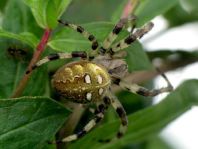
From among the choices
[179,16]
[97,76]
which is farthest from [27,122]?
[179,16]

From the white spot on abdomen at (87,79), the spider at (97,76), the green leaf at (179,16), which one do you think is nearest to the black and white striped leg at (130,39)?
the spider at (97,76)

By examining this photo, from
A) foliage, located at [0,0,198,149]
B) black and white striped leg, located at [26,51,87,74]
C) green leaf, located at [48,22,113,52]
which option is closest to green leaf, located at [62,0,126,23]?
foliage, located at [0,0,198,149]

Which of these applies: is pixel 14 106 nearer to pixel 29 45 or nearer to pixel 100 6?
pixel 29 45

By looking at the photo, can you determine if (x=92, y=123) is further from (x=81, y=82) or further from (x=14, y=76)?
(x=14, y=76)

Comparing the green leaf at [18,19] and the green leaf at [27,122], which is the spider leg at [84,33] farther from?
the green leaf at [27,122]

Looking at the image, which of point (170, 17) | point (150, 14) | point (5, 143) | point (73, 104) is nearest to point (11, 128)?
point (5, 143)

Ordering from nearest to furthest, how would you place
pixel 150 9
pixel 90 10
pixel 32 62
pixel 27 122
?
pixel 27 122
pixel 32 62
pixel 150 9
pixel 90 10
